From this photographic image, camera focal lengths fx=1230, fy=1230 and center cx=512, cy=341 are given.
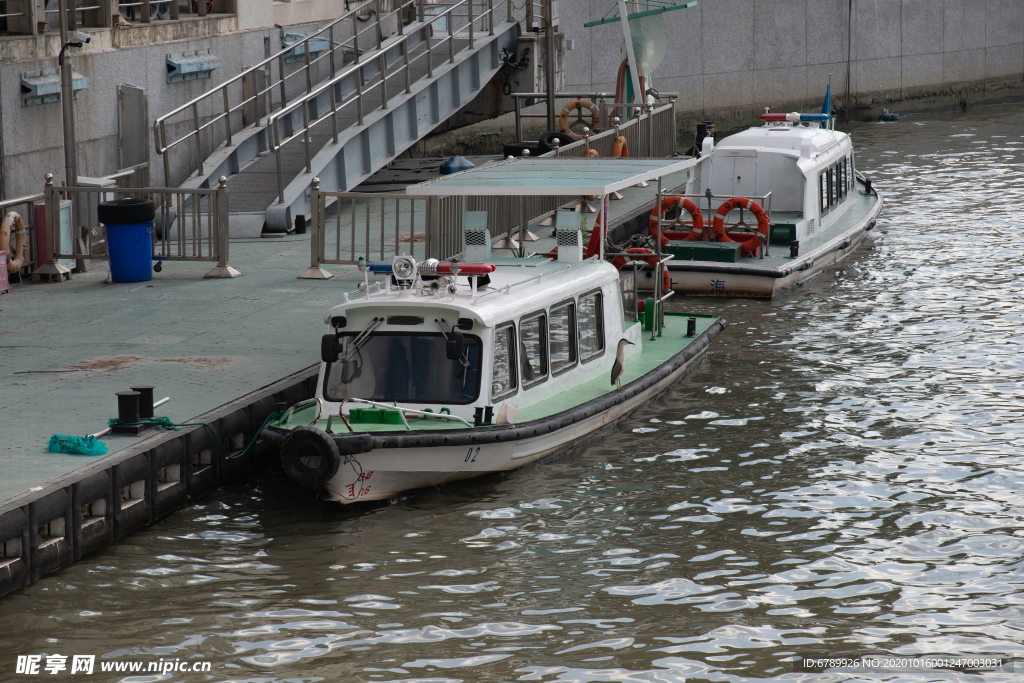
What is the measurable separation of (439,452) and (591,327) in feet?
9.26

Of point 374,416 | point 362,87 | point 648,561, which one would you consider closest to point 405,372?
point 374,416

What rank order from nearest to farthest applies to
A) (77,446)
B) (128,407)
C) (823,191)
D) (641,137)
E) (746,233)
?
(77,446) → (128,407) → (746,233) → (823,191) → (641,137)

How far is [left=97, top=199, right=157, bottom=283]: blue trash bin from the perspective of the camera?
16516 millimetres

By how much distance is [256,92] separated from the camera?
80.1 ft

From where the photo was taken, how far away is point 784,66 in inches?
1759

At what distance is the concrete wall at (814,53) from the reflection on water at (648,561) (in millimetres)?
28068

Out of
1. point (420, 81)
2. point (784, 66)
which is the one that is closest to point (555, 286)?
point (420, 81)

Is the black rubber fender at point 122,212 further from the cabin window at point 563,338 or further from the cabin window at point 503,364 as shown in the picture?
the cabin window at point 503,364

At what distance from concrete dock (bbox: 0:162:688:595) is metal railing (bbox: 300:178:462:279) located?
0.45 m

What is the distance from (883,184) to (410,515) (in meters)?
22.6

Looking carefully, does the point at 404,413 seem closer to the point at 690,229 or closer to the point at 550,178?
the point at 550,178

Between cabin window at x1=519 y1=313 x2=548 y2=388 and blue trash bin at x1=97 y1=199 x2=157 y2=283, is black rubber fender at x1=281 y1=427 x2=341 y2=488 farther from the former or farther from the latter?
blue trash bin at x1=97 y1=199 x2=157 y2=283

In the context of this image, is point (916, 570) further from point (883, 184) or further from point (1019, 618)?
point (883, 184)

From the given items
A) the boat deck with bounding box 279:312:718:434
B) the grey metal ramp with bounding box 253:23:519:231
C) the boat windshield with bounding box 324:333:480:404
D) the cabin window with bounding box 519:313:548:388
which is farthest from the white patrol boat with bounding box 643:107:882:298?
the boat windshield with bounding box 324:333:480:404
